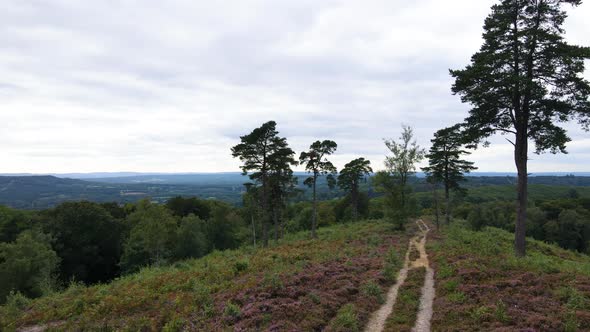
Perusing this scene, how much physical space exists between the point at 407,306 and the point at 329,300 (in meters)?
3.31

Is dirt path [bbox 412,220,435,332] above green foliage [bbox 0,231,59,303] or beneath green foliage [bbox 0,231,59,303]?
above

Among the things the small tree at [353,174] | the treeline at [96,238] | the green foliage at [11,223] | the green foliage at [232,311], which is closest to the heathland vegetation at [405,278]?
the green foliage at [232,311]

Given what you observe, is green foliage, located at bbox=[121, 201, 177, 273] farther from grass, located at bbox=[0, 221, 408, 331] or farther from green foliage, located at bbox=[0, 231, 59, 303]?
grass, located at bbox=[0, 221, 408, 331]

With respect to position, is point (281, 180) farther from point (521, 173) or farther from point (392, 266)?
point (521, 173)

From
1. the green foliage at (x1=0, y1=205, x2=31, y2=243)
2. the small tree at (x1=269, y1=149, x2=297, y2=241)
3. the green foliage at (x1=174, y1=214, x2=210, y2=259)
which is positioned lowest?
the green foliage at (x1=174, y1=214, x2=210, y2=259)

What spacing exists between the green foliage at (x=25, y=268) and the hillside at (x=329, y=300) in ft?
53.4

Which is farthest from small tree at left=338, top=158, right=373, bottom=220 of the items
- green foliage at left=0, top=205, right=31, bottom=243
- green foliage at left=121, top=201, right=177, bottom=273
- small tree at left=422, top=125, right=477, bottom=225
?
green foliage at left=0, top=205, right=31, bottom=243

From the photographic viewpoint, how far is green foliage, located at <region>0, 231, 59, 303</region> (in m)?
29.7

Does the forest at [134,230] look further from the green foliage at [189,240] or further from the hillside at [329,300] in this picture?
the hillside at [329,300]

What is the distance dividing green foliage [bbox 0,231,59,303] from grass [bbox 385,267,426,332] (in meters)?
33.3

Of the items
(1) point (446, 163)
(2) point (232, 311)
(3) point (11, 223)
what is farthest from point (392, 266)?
(3) point (11, 223)

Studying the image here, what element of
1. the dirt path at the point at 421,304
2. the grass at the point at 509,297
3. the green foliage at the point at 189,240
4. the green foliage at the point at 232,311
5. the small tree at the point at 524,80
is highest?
the small tree at the point at 524,80

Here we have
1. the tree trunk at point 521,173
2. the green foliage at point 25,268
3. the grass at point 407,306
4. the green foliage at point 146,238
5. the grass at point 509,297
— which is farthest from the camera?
the green foliage at point 146,238

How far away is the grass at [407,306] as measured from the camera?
11023 mm
